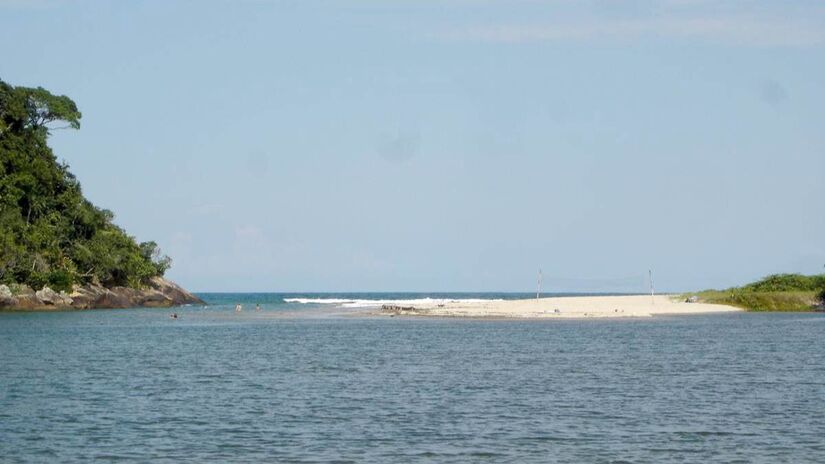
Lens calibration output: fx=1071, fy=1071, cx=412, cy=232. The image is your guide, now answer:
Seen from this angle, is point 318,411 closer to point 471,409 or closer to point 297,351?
point 471,409

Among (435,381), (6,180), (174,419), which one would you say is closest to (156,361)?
(435,381)

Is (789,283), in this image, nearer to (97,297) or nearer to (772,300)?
(772,300)

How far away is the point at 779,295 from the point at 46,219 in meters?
92.1

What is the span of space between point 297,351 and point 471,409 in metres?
30.5

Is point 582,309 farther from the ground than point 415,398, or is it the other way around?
point 582,309

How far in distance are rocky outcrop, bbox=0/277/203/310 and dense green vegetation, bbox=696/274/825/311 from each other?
76899mm

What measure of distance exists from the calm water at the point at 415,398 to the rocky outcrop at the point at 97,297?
143 ft

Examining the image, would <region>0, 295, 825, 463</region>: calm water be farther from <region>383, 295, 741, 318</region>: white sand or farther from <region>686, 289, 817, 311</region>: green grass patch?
<region>686, 289, 817, 311</region>: green grass patch

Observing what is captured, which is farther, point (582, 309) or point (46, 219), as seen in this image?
point (46, 219)

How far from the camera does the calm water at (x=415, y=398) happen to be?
31.7 meters

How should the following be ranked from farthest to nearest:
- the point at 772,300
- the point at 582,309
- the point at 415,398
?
the point at 772,300
the point at 582,309
the point at 415,398

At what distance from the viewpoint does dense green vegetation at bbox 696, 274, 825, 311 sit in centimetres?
12950

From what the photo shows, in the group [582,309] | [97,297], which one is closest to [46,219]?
[97,297]

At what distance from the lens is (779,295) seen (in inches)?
5157
